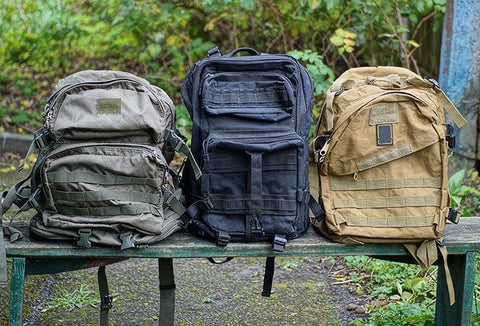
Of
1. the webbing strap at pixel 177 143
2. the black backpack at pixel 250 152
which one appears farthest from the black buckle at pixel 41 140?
the black backpack at pixel 250 152

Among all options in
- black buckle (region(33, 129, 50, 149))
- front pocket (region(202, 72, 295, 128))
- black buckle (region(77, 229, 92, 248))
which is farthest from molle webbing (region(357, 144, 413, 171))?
black buckle (region(33, 129, 50, 149))

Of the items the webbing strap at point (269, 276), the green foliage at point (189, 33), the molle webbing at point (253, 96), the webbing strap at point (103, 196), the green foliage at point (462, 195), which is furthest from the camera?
the green foliage at point (189, 33)

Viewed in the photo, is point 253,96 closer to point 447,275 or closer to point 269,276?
point 269,276

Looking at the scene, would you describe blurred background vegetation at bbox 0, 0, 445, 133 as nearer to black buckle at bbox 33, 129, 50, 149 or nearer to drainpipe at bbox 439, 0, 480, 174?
drainpipe at bbox 439, 0, 480, 174

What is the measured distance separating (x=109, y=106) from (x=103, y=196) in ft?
1.14

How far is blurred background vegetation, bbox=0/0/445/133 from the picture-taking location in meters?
6.43

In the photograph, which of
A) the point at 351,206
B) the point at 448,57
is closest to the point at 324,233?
the point at 351,206

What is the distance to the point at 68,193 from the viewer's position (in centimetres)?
288

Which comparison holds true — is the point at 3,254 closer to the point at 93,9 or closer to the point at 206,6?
the point at 206,6

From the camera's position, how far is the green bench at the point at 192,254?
2.94 m

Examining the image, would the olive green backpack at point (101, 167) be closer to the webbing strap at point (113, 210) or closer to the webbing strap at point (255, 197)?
the webbing strap at point (113, 210)

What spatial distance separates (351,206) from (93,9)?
21.4 feet

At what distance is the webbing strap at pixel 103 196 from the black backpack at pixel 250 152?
205mm

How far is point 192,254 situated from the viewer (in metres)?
2.97
